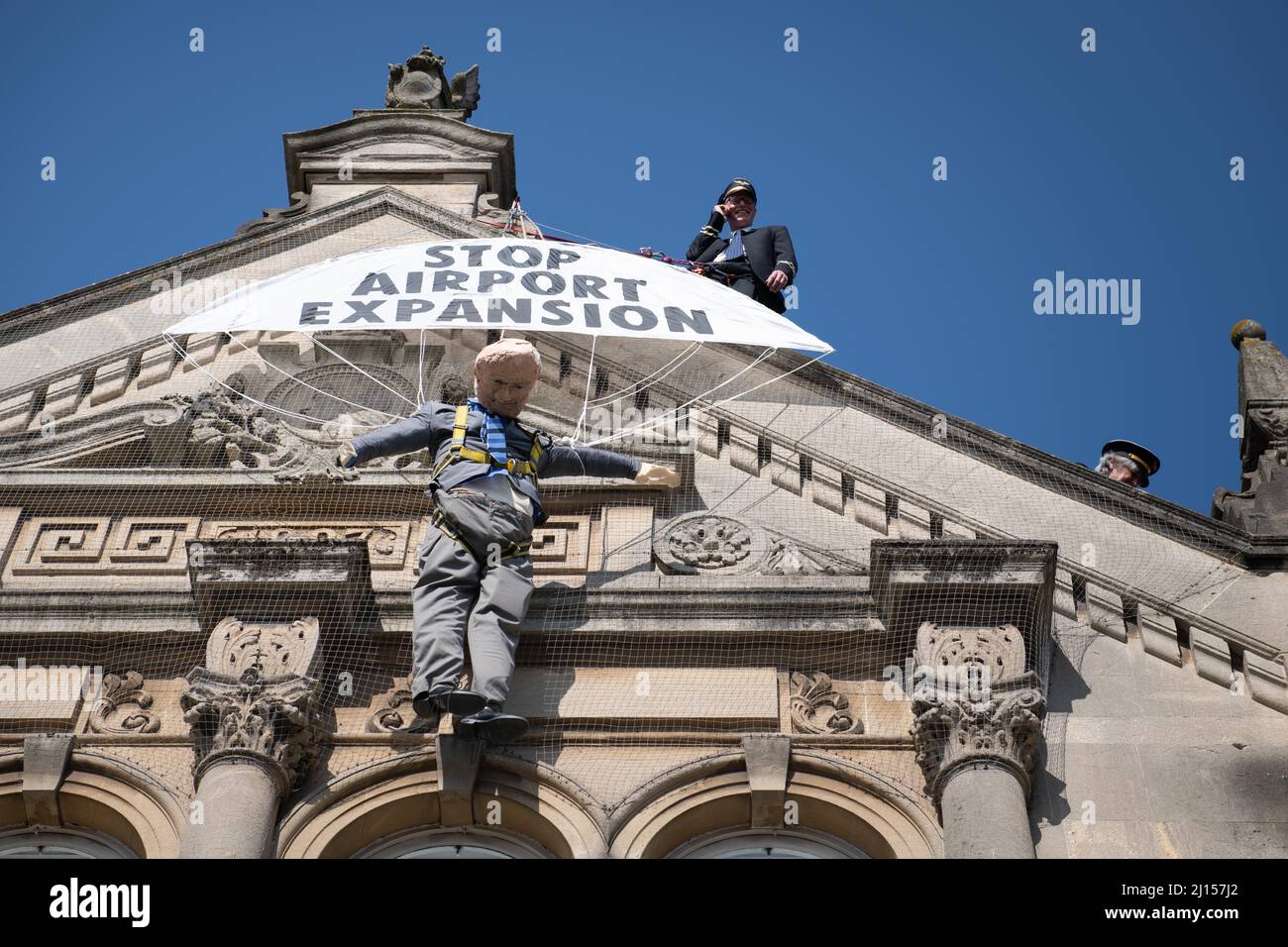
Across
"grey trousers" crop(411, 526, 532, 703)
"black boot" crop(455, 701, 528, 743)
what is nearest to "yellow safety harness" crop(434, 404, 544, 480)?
"grey trousers" crop(411, 526, 532, 703)

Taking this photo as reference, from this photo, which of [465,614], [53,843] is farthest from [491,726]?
[53,843]

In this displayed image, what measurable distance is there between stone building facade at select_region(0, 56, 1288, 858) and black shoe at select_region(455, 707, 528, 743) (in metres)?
0.55

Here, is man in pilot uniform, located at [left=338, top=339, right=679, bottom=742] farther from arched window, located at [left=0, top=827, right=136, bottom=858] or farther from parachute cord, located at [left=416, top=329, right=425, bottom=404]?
arched window, located at [left=0, top=827, right=136, bottom=858]

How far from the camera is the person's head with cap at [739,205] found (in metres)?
23.5

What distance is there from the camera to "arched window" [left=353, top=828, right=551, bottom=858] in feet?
54.7

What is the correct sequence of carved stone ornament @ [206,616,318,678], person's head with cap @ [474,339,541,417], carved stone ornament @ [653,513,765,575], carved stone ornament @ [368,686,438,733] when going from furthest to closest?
carved stone ornament @ [653,513,765,575], person's head with cap @ [474,339,541,417], carved stone ornament @ [368,686,438,733], carved stone ornament @ [206,616,318,678]

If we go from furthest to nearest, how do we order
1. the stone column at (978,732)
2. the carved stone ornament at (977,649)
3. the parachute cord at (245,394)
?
→ the parachute cord at (245,394), the carved stone ornament at (977,649), the stone column at (978,732)

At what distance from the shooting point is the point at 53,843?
16.9 m

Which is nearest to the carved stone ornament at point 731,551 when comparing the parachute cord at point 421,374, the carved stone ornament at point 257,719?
the parachute cord at point 421,374

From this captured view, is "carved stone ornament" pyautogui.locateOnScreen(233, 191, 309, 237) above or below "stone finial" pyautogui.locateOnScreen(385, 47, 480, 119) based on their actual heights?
below

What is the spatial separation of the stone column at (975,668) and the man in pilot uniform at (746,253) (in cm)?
565

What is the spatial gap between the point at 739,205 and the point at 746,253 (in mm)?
685

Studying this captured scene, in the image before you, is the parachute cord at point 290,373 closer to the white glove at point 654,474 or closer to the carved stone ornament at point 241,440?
the carved stone ornament at point 241,440
